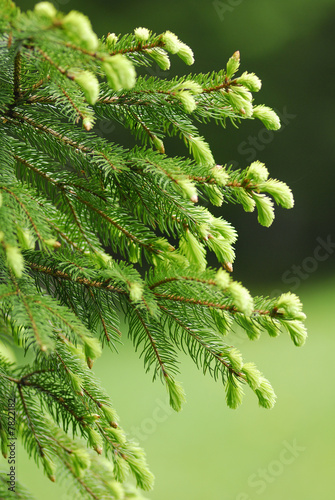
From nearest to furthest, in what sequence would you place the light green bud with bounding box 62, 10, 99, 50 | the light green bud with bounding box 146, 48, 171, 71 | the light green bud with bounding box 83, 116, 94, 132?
1. the light green bud with bounding box 62, 10, 99, 50
2. the light green bud with bounding box 83, 116, 94, 132
3. the light green bud with bounding box 146, 48, 171, 71

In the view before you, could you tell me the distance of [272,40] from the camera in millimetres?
2773

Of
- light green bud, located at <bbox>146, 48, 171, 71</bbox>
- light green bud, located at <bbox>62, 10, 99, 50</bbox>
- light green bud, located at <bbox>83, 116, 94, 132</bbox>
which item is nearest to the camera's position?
light green bud, located at <bbox>62, 10, 99, 50</bbox>

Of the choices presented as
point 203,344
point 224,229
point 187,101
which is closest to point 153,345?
point 203,344

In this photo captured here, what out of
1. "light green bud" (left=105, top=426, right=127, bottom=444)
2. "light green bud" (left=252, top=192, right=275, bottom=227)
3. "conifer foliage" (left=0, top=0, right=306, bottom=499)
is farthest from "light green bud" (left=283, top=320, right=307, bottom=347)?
"light green bud" (left=105, top=426, right=127, bottom=444)

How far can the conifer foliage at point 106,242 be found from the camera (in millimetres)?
479

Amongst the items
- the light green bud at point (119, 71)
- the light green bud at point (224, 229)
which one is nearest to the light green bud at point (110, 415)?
the light green bud at point (224, 229)

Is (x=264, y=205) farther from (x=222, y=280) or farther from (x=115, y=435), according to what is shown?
(x=115, y=435)

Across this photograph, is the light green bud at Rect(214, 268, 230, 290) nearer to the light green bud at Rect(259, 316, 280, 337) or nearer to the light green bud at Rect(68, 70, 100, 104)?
the light green bud at Rect(259, 316, 280, 337)

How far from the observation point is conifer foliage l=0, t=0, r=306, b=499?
479mm

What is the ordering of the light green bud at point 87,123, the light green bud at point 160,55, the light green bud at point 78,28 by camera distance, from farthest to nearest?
the light green bud at point 160,55, the light green bud at point 87,123, the light green bud at point 78,28

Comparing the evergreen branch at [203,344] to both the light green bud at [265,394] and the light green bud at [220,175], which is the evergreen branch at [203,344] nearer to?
the light green bud at [265,394]

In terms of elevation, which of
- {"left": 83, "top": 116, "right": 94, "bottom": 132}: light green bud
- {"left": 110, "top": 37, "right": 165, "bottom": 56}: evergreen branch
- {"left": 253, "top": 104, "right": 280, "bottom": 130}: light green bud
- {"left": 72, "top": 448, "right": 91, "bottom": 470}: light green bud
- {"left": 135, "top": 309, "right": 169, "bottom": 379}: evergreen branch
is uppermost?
{"left": 253, "top": 104, "right": 280, "bottom": 130}: light green bud

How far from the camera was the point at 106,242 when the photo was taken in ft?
2.05

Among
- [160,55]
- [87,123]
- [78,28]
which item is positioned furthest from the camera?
[160,55]
